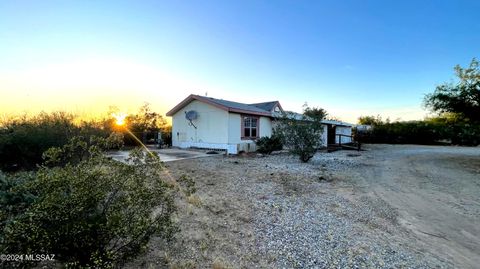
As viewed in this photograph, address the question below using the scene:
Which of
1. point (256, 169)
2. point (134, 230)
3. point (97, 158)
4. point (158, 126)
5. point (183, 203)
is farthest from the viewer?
point (158, 126)

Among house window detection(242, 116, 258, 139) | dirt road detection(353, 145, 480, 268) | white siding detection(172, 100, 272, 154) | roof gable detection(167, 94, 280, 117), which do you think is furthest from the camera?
house window detection(242, 116, 258, 139)

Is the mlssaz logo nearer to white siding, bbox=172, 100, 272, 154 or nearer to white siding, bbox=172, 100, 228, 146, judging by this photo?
white siding, bbox=172, 100, 272, 154

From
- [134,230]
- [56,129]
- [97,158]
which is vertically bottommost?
[134,230]

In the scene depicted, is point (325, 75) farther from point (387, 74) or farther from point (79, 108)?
point (79, 108)

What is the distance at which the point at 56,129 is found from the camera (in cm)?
777

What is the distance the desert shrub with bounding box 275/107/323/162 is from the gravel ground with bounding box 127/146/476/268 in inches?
170

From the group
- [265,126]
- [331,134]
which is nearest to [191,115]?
[265,126]

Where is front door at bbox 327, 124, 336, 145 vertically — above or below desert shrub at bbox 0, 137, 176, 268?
above

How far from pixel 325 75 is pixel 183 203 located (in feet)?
49.5

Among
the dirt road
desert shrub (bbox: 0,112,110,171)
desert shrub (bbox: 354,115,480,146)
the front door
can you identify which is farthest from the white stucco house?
desert shrub (bbox: 354,115,480,146)

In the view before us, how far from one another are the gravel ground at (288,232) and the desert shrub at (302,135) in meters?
4.33

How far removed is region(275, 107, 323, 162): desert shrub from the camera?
10.5 metres

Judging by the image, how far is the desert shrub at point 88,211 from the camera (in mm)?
1878

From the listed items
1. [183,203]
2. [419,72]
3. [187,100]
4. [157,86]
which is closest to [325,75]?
[419,72]
